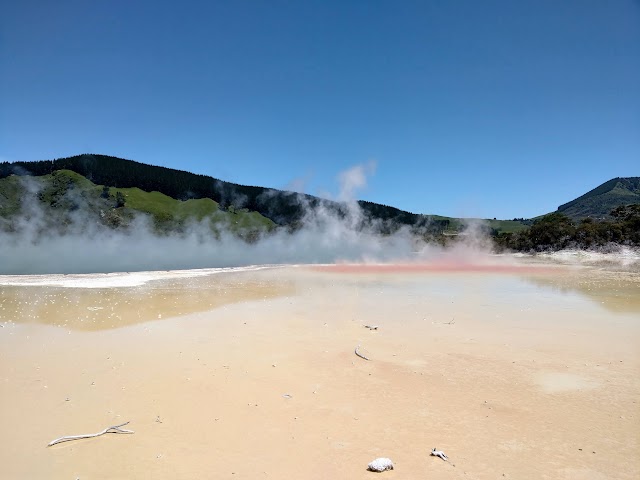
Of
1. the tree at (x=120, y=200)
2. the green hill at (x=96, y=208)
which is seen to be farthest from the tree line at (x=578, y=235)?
the tree at (x=120, y=200)

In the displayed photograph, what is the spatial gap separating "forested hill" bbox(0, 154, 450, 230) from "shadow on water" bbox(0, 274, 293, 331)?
9001 centimetres

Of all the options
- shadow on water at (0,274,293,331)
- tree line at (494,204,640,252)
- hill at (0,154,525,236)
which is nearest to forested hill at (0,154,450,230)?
hill at (0,154,525,236)

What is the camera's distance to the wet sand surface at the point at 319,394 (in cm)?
489

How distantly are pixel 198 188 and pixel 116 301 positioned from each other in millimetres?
126931

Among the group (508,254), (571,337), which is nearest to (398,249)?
(508,254)

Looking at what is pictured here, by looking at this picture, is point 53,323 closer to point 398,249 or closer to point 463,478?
point 463,478

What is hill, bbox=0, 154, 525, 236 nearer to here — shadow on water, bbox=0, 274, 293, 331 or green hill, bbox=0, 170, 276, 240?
green hill, bbox=0, 170, 276, 240

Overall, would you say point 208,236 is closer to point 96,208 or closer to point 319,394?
point 96,208

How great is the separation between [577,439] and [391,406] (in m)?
2.65

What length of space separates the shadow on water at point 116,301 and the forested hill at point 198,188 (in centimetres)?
9001

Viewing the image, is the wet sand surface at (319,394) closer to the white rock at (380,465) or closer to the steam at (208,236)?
the white rock at (380,465)

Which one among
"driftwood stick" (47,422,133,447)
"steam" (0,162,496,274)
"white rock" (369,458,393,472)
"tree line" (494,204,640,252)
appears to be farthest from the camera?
"steam" (0,162,496,274)

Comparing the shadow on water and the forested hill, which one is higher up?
the forested hill

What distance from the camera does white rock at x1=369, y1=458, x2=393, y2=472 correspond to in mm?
4594
